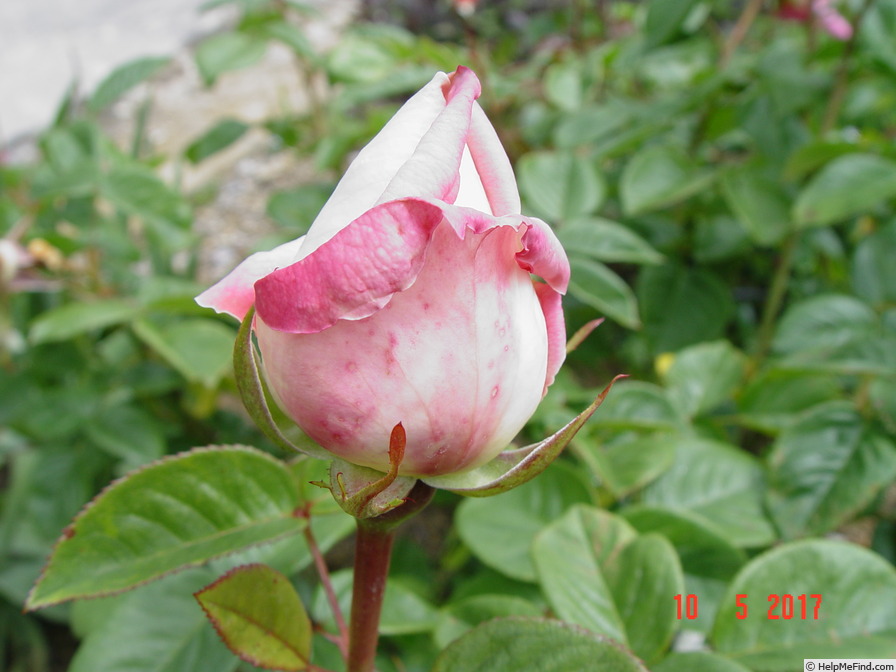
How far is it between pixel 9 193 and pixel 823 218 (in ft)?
3.14

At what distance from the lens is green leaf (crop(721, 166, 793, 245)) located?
29.2 inches

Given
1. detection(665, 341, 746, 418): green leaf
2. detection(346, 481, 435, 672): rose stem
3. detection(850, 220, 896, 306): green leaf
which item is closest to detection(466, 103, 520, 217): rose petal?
detection(346, 481, 435, 672): rose stem

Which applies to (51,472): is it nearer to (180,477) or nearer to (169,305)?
(169,305)

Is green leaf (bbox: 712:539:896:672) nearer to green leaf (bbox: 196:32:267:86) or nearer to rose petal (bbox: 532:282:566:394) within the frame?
rose petal (bbox: 532:282:566:394)

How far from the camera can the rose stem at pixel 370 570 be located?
25cm

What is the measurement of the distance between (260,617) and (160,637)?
0.16m

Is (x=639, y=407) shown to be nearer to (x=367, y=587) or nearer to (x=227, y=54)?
(x=367, y=587)

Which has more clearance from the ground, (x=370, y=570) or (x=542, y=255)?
(x=542, y=255)

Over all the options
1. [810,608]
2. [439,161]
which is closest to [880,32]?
[810,608]

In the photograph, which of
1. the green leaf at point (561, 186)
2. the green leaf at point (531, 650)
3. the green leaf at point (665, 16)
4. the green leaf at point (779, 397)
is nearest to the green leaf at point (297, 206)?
the green leaf at point (561, 186)

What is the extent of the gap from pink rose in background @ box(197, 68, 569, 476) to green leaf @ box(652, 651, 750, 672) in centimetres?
20

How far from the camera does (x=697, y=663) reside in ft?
1.17

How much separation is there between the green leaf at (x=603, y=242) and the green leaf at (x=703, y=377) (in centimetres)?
12

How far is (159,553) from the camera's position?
324 millimetres
